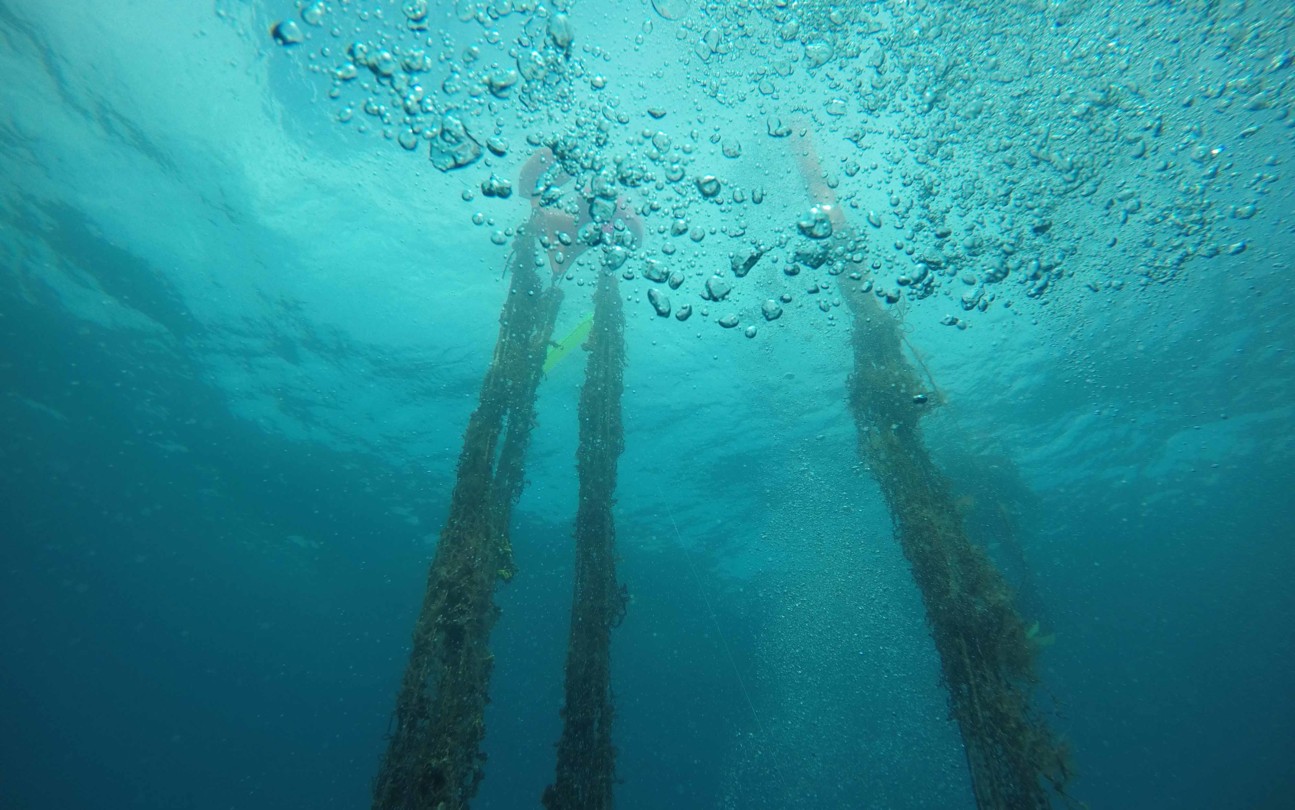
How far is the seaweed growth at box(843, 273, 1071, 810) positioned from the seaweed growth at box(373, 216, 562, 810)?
5453 millimetres

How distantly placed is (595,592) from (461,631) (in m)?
1.99

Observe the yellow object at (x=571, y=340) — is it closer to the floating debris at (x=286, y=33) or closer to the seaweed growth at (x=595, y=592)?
the seaweed growth at (x=595, y=592)

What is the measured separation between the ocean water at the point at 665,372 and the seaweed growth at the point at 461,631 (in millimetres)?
3480

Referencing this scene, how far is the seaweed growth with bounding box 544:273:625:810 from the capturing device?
5797 mm

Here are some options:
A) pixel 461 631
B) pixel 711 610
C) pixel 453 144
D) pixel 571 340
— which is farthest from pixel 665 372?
pixel 711 610

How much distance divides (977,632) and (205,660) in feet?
144

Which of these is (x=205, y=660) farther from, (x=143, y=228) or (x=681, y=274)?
(x=681, y=274)

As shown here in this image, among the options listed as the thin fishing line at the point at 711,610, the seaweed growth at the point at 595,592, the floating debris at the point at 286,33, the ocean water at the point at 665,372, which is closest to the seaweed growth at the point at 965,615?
the ocean water at the point at 665,372

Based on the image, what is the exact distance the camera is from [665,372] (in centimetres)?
1775

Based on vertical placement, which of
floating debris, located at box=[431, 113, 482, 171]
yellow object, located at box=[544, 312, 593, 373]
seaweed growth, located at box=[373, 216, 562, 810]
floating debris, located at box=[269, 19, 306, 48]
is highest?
yellow object, located at box=[544, 312, 593, 373]

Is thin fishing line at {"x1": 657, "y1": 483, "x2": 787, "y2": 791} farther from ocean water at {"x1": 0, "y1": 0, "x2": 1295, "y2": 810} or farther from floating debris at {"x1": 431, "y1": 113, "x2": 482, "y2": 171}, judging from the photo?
floating debris at {"x1": 431, "y1": 113, "x2": 482, "y2": 171}

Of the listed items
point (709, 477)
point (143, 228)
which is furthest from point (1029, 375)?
point (143, 228)

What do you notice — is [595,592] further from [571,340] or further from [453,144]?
[571,340]

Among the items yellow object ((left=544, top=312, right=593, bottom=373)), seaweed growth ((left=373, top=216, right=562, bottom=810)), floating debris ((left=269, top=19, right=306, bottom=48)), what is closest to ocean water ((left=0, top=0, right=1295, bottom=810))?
floating debris ((left=269, top=19, right=306, bottom=48))
